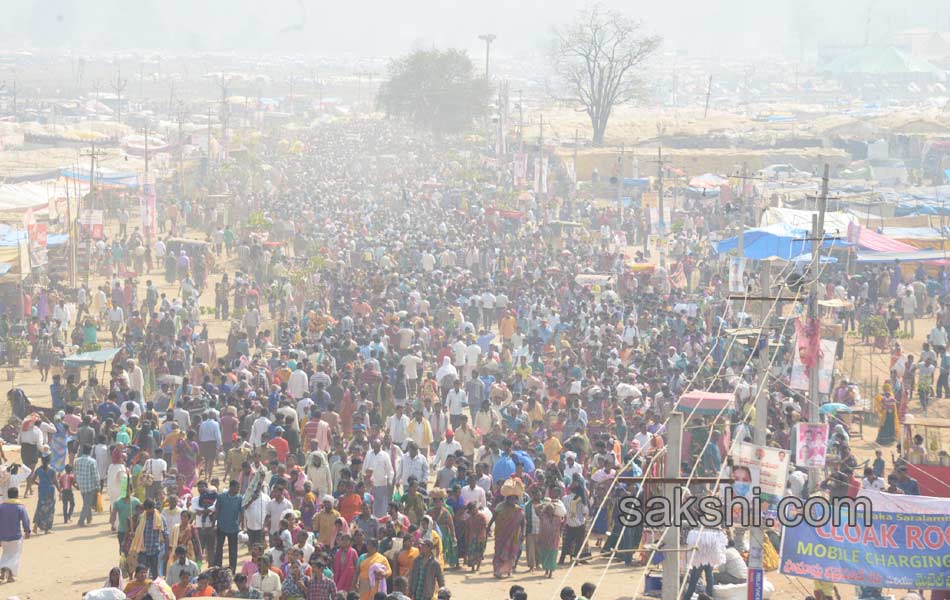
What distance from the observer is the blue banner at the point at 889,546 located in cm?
1095

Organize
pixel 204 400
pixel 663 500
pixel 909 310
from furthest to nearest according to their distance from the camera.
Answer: pixel 909 310, pixel 204 400, pixel 663 500

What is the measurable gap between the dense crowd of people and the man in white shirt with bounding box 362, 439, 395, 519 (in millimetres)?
26

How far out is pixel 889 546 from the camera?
10953mm

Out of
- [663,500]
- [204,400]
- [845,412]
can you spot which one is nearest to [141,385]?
[204,400]

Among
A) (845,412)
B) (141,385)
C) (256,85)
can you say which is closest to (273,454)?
(141,385)

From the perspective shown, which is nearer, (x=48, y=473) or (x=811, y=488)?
(x=811, y=488)

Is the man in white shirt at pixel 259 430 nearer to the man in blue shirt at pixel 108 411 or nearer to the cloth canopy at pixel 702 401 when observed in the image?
the man in blue shirt at pixel 108 411

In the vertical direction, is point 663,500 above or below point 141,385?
above

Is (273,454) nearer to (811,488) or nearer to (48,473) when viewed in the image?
(48,473)

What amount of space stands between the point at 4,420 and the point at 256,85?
10973cm

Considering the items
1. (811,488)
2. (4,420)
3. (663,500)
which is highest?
(663,500)

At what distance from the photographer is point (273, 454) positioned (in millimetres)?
15172

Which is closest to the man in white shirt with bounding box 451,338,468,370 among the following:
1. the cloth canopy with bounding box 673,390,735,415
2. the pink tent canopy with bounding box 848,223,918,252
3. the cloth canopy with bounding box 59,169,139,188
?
the cloth canopy with bounding box 673,390,735,415

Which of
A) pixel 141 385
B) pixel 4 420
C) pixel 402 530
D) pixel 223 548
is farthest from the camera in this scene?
pixel 4 420
